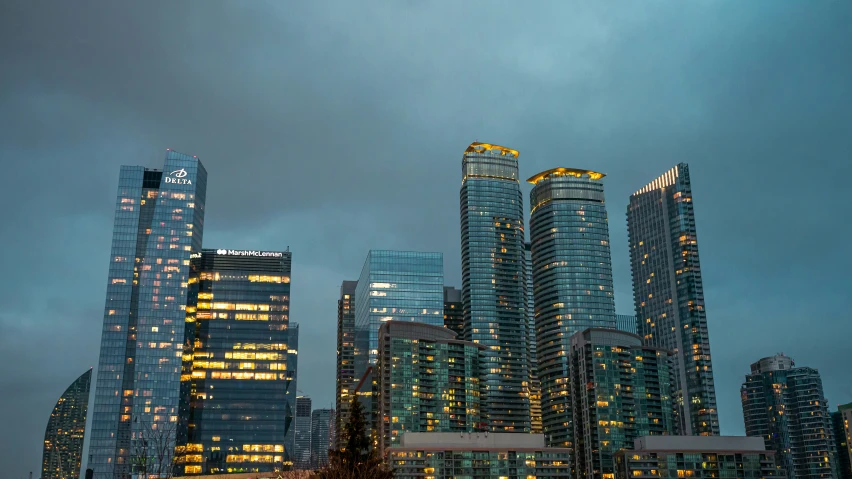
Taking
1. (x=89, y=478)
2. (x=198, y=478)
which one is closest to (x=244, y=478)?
(x=198, y=478)

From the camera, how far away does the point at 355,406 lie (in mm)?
98312

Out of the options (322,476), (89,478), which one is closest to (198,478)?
(89,478)

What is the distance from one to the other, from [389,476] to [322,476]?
328 inches

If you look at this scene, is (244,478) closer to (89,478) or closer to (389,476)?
(89,478)

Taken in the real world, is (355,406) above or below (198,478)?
above

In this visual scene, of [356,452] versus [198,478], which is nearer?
[356,452]

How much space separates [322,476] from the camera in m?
94.9

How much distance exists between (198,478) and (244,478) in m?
7.84

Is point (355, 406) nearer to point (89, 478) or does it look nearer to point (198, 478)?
point (198, 478)

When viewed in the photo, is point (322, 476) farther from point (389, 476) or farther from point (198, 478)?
point (198, 478)

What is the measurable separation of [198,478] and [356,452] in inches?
1677

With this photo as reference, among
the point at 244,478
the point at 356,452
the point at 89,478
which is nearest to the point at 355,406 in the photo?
the point at 356,452

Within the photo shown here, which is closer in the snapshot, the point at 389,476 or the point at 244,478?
the point at 389,476

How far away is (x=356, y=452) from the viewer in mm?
94875
